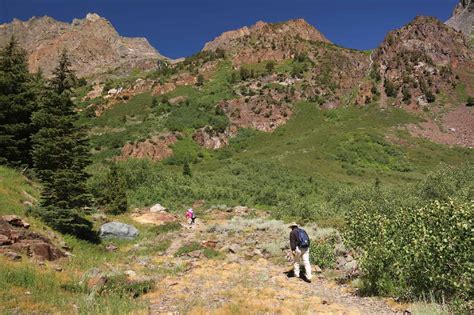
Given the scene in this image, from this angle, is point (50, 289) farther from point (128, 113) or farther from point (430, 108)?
point (430, 108)

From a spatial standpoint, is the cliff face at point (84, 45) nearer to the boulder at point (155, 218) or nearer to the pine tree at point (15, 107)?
the pine tree at point (15, 107)

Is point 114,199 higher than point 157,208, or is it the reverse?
point 114,199

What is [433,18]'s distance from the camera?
3113 inches

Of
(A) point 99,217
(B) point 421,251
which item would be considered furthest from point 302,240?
(A) point 99,217

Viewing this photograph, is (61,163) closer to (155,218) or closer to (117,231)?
(117,231)

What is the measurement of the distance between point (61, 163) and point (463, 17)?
205 metres

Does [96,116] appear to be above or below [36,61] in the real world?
below

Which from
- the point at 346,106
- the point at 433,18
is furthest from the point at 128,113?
the point at 433,18

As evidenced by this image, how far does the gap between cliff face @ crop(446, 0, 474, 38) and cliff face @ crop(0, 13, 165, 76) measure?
428ft

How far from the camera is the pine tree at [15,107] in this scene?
2150cm

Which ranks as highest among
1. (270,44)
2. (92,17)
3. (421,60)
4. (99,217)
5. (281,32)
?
(92,17)

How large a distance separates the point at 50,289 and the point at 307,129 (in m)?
53.9

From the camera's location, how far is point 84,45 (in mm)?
147500

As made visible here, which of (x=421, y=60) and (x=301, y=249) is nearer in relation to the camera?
(x=301, y=249)
